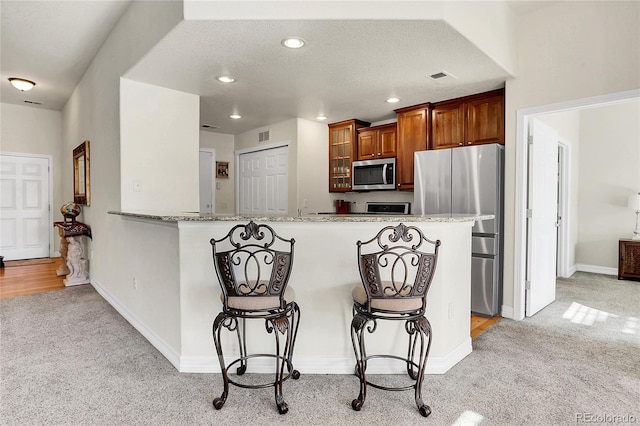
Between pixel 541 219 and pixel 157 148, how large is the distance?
4.09 meters

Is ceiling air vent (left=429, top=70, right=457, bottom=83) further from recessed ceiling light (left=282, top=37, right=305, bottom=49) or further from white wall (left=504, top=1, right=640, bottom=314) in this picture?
recessed ceiling light (left=282, top=37, right=305, bottom=49)

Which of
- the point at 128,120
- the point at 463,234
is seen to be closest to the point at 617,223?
the point at 463,234

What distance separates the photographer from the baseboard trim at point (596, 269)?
213 inches

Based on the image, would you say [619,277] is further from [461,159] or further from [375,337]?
[375,337]

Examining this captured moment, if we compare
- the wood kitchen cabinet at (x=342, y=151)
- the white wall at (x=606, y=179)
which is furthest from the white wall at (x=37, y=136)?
the white wall at (x=606, y=179)

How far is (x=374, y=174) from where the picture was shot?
4863mm

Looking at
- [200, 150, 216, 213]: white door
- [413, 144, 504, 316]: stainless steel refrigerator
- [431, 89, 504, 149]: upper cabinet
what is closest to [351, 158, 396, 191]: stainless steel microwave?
[431, 89, 504, 149]: upper cabinet

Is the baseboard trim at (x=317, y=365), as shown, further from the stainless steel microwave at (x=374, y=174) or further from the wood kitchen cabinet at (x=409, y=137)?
the stainless steel microwave at (x=374, y=174)

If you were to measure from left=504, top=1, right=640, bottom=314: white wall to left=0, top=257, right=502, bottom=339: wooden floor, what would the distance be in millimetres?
468

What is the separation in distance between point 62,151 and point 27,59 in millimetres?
2738

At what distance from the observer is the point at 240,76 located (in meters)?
3.32

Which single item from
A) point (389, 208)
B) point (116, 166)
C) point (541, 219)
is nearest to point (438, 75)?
point (541, 219)

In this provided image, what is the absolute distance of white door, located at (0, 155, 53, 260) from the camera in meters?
6.04

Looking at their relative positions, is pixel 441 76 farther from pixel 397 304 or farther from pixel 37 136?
pixel 37 136
